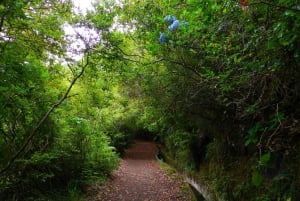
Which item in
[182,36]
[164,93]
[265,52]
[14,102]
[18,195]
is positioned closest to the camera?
[265,52]

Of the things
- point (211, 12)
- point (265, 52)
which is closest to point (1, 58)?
point (211, 12)

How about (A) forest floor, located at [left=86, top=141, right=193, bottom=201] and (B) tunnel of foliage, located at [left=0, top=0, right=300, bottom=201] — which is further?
(A) forest floor, located at [left=86, top=141, right=193, bottom=201]

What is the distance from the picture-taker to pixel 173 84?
7641mm

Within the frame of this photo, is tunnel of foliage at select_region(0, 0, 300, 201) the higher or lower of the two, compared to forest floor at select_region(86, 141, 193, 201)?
higher

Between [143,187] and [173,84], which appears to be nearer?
[173,84]

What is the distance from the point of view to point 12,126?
6484 mm

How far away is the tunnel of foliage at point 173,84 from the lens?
12.8 feet

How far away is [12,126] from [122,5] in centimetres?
418

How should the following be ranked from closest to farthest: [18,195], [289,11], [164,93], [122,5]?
[289,11] → [18,195] → [122,5] → [164,93]

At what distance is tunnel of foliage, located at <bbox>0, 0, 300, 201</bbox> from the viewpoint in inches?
154

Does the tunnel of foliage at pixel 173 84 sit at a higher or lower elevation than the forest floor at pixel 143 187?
higher

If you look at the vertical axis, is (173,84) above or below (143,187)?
above

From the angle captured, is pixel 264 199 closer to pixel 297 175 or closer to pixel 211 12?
pixel 297 175

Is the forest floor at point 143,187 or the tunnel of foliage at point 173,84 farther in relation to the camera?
the forest floor at point 143,187
